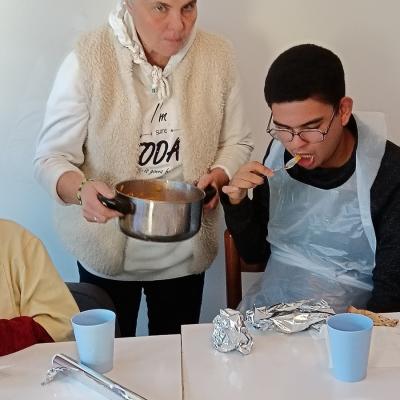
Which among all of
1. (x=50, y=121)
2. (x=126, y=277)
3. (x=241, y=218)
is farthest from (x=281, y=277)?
(x=50, y=121)

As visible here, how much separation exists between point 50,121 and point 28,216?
2.09 ft

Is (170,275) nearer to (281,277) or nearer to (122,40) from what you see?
(281,277)

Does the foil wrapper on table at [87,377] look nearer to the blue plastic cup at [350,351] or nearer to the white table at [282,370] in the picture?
the white table at [282,370]

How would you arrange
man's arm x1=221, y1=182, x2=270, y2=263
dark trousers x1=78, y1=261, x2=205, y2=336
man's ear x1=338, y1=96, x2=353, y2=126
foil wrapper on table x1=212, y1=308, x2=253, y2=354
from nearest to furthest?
foil wrapper on table x1=212, y1=308, x2=253, y2=354 → man's ear x1=338, y1=96, x2=353, y2=126 → man's arm x1=221, y1=182, x2=270, y2=263 → dark trousers x1=78, y1=261, x2=205, y2=336

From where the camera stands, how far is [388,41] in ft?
6.73

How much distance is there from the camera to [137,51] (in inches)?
61.6

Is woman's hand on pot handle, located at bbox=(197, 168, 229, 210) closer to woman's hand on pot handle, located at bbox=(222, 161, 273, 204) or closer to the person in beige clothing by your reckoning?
woman's hand on pot handle, located at bbox=(222, 161, 273, 204)

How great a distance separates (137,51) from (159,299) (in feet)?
2.24

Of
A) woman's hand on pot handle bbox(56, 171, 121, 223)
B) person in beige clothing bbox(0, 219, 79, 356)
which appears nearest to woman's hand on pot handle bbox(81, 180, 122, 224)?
woman's hand on pot handle bbox(56, 171, 121, 223)

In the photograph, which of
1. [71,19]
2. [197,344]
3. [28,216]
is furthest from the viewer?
[28,216]

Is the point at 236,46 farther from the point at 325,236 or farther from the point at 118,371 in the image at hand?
the point at 118,371

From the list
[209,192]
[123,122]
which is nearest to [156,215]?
[209,192]

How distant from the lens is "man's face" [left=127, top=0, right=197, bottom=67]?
147cm

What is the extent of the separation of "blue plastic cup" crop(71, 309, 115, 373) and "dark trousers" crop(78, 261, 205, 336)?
25.0 inches
